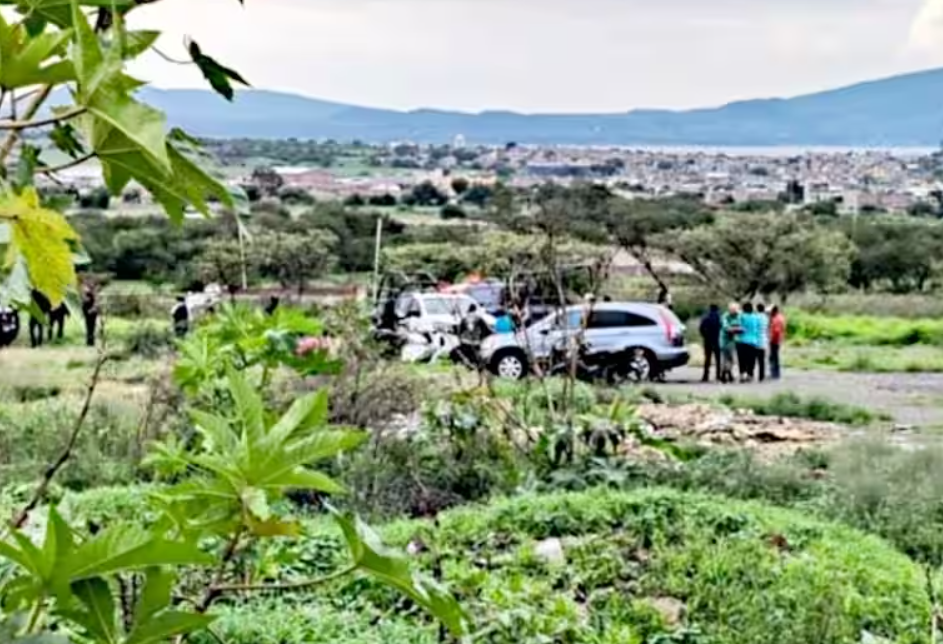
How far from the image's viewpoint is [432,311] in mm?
14883

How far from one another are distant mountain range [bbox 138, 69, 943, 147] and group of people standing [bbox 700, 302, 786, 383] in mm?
74177

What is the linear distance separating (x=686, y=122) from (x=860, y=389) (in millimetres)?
105733

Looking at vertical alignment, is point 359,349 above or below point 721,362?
above

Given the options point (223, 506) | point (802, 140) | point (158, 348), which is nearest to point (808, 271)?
point (158, 348)

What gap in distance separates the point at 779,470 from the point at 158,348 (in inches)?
355

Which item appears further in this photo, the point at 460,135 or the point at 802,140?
the point at 802,140

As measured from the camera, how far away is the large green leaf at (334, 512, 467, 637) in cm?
66

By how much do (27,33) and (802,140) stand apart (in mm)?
115482

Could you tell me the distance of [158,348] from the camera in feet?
49.5

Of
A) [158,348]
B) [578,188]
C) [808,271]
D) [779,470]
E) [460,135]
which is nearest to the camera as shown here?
[779,470]

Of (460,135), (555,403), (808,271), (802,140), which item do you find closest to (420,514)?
(555,403)

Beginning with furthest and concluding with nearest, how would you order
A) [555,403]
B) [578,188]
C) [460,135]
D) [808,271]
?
[460,135] → [578,188] → [808,271] → [555,403]

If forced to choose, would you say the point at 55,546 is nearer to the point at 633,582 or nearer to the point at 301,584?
the point at 301,584

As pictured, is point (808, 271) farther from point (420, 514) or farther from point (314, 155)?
point (314, 155)
